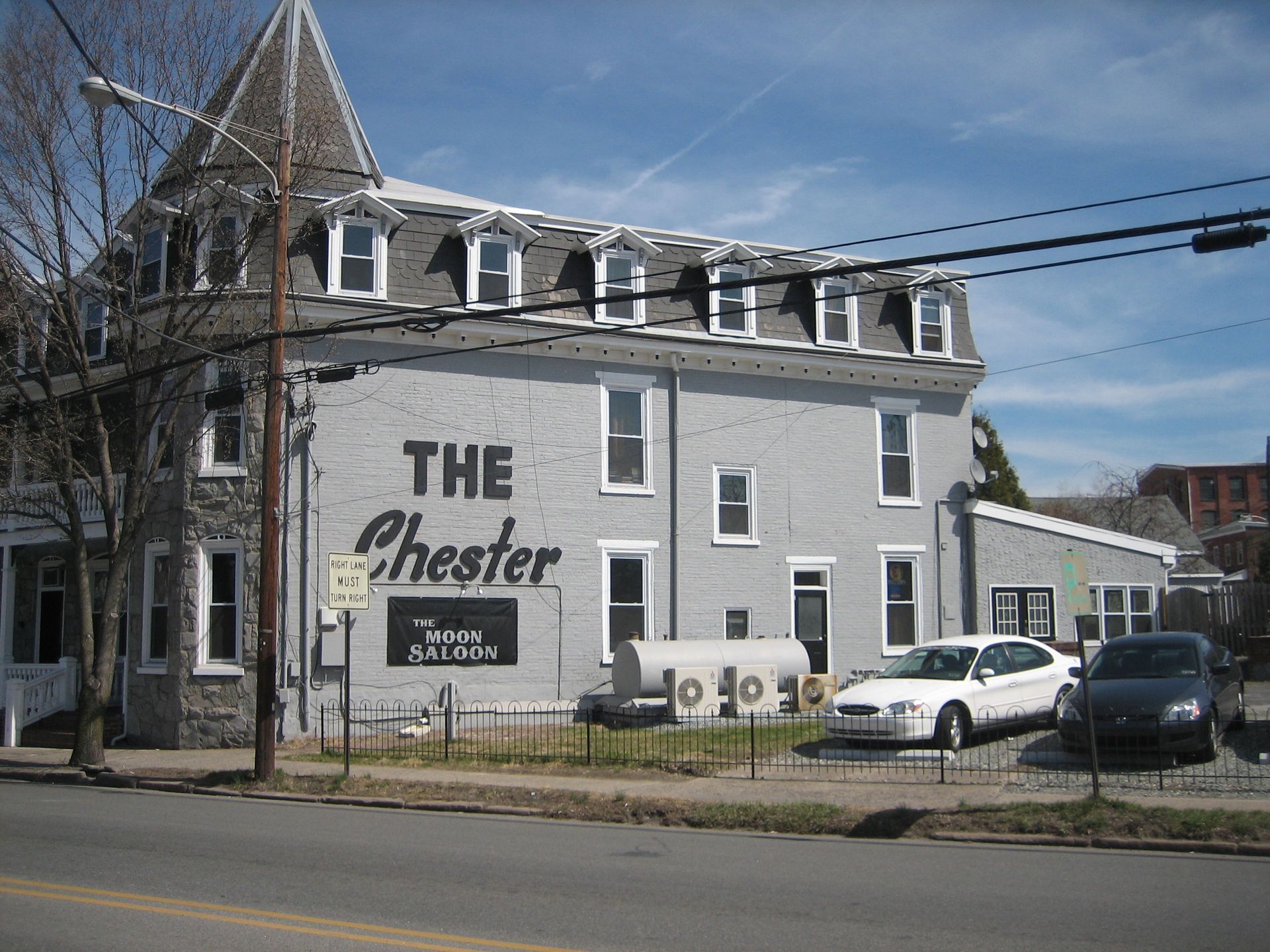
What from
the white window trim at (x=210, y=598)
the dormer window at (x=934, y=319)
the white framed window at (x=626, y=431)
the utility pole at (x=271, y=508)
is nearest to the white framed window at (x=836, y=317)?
the dormer window at (x=934, y=319)

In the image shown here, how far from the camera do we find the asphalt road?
755 centimetres

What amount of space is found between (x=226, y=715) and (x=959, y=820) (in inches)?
537

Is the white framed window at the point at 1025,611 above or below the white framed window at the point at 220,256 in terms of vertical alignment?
below

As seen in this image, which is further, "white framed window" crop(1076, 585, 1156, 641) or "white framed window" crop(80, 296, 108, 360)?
"white framed window" crop(1076, 585, 1156, 641)

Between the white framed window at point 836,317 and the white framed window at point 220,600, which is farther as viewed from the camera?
the white framed window at point 836,317

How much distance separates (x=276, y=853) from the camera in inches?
420

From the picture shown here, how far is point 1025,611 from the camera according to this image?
2695 centimetres

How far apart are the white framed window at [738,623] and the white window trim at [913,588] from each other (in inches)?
130

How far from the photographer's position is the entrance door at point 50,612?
26297mm

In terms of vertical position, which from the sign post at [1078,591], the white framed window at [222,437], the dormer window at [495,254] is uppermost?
the dormer window at [495,254]

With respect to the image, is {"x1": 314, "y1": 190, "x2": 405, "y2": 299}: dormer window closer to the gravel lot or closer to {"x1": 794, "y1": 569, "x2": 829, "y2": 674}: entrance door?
{"x1": 794, "y1": 569, "x2": 829, "y2": 674}: entrance door

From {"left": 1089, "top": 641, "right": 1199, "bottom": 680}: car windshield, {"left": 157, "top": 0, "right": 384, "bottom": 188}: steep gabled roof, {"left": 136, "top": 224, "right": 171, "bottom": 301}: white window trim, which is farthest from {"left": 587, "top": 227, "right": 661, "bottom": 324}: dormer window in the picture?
{"left": 1089, "top": 641, "right": 1199, "bottom": 680}: car windshield

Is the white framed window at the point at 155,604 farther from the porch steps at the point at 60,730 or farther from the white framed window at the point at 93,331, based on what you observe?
the white framed window at the point at 93,331

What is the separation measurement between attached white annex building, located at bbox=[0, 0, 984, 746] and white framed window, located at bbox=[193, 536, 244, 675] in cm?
5
